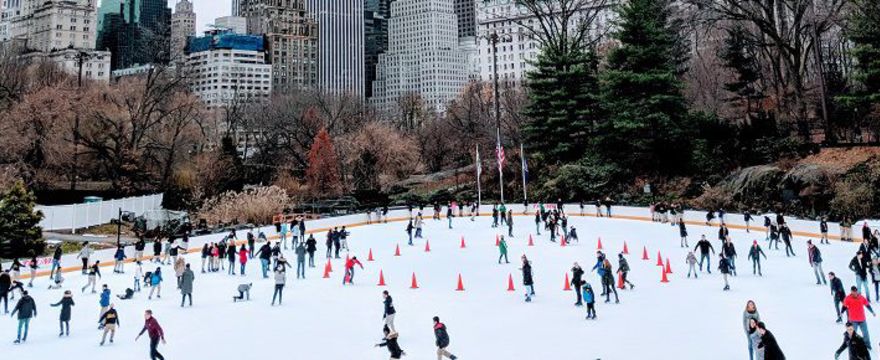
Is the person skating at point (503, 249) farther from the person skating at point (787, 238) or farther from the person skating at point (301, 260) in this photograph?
the person skating at point (787, 238)

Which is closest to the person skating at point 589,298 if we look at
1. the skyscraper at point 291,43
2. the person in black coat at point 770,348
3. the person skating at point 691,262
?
the person in black coat at point 770,348

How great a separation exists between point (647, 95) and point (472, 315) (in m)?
29.9

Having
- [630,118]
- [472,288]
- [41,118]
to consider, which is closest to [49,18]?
[41,118]

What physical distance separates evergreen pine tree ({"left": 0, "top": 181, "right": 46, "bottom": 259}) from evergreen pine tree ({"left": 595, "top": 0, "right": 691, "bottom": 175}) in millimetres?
32784

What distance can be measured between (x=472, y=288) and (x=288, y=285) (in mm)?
5749

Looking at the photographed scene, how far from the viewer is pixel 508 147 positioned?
2203 inches

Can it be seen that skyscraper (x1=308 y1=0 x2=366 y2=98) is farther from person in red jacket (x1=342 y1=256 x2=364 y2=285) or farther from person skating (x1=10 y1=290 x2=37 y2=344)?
person skating (x1=10 y1=290 x2=37 y2=344)

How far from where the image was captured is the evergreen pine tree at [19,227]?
2469cm

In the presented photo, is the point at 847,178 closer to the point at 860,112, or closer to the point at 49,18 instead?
the point at 860,112

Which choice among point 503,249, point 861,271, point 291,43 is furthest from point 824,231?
point 291,43

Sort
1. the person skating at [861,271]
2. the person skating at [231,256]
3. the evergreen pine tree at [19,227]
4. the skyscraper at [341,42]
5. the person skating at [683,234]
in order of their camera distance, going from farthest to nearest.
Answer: the skyscraper at [341,42]
the evergreen pine tree at [19,227]
the person skating at [683,234]
the person skating at [231,256]
the person skating at [861,271]

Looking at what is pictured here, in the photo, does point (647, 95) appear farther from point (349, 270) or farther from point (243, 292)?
point (243, 292)

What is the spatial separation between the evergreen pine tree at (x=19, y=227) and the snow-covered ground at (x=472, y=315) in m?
5.45

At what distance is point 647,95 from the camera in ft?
130
